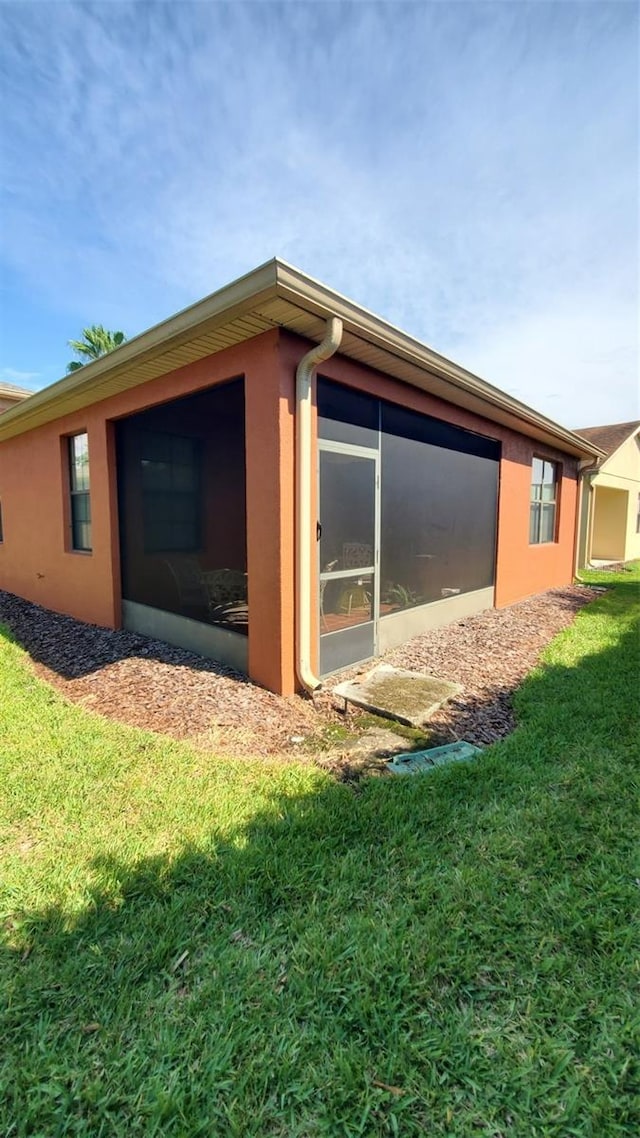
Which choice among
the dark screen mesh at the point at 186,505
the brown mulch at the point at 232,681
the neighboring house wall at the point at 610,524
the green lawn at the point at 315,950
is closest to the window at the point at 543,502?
the brown mulch at the point at 232,681

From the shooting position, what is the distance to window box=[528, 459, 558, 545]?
9.84 m

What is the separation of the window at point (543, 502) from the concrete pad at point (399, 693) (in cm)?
592

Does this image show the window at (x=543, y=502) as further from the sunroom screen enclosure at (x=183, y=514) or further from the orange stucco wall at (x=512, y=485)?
the sunroom screen enclosure at (x=183, y=514)

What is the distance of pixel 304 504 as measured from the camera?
4242mm

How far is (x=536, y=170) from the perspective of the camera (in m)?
5.47

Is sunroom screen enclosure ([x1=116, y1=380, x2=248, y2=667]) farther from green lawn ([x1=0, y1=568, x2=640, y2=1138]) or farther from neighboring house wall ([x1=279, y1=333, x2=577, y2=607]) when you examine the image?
green lawn ([x1=0, y1=568, x2=640, y2=1138])

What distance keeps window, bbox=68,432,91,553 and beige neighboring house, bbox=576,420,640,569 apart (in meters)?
15.3

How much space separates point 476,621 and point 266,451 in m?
4.53

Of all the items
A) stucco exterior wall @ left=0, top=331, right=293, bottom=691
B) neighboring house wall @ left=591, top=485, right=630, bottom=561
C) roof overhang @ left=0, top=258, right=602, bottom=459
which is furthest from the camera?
neighboring house wall @ left=591, top=485, right=630, bottom=561

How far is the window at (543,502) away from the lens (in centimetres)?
984

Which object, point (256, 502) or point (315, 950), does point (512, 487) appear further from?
point (315, 950)

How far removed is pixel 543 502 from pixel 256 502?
794 cm

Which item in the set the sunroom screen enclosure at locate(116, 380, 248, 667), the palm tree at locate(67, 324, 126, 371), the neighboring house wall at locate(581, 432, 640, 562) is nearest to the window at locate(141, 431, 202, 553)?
the sunroom screen enclosure at locate(116, 380, 248, 667)

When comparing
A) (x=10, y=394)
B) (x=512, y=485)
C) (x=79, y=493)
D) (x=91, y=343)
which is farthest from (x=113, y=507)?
(x=91, y=343)
